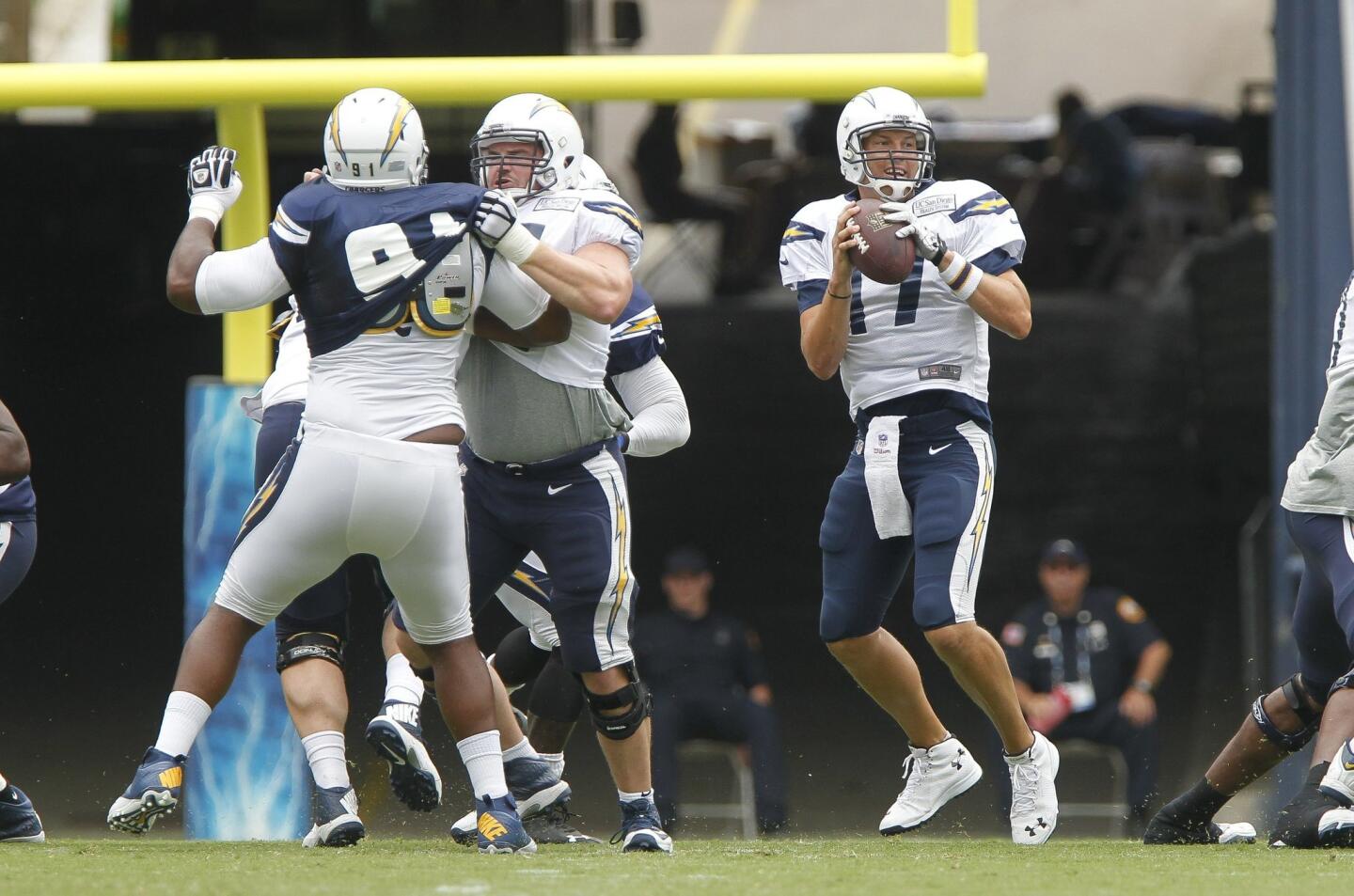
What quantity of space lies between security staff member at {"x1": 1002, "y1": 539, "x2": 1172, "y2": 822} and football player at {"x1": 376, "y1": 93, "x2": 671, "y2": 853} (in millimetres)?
3838

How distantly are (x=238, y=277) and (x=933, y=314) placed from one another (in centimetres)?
174

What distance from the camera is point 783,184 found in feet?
34.7

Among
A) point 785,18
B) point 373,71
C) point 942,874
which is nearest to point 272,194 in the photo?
point 373,71

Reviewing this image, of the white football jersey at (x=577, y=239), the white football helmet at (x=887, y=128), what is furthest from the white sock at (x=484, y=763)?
the white football helmet at (x=887, y=128)

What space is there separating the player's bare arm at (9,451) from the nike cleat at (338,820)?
41.9 inches

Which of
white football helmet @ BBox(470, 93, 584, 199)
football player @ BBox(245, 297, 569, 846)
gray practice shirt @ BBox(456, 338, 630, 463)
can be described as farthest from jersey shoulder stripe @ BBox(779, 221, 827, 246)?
football player @ BBox(245, 297, 569, 846)

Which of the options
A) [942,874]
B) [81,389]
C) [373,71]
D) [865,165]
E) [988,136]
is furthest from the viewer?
[988,136]

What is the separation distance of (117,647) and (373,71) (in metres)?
4.85

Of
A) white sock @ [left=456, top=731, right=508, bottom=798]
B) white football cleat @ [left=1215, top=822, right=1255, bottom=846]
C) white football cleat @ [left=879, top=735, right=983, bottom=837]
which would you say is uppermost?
white sock @ [left=456, top=731, right=508, bottom=798]

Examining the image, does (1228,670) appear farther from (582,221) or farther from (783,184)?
(582,221)

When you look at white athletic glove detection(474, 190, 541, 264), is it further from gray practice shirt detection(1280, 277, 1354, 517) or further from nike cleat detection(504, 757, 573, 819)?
gray practice shirt detection(1280, 277, 1354, 517)

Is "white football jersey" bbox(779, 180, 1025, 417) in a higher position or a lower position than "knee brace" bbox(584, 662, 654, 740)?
higher

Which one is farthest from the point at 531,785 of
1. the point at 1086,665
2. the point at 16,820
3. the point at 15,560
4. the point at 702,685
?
the point at 1086,665

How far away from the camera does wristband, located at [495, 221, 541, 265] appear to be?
13.5 feet
